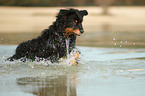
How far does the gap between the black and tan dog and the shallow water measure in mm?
216

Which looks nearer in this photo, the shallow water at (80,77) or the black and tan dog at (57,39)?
the shallow water at (80,77)

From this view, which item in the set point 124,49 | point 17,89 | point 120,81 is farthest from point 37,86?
point 124,49

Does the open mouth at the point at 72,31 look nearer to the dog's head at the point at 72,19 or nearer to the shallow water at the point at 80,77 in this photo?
the dog's head at the point at 72,19

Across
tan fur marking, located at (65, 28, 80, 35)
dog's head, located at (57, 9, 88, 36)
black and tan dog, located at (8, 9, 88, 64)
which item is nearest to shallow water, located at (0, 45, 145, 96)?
black and tan dog, located at (8, 9, 88, 64)

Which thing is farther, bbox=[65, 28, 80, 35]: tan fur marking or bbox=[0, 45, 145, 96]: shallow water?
bbox=[65, 28, 80, 35]: tan fur marking

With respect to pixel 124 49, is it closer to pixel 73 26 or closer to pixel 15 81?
pixel 73 26

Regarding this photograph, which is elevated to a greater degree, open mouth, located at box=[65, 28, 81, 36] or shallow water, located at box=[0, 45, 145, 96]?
open mouth, located at box=[65, 28, 81, 36]

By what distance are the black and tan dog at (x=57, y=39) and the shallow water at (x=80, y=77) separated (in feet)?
0.71

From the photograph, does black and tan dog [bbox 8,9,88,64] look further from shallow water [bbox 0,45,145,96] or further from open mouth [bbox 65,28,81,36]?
shallow water [bbox 0,45,145,96]

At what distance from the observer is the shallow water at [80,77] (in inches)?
240

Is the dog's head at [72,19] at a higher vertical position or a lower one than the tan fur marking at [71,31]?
higher

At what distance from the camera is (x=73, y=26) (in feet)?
27.1

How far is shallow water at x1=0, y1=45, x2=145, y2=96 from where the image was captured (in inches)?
240

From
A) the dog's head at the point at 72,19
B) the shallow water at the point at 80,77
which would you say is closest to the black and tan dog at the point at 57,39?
the dog's head at the point at 72,19
